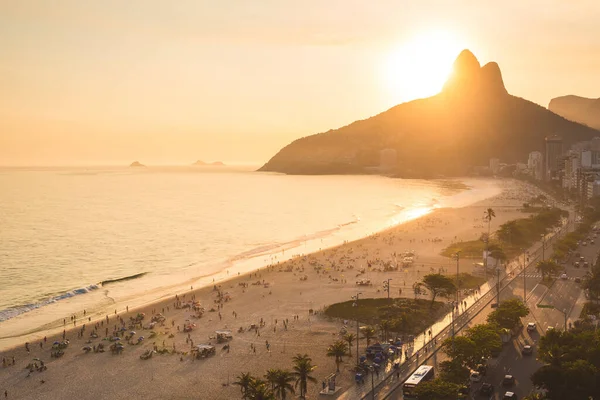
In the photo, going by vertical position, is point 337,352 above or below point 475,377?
above

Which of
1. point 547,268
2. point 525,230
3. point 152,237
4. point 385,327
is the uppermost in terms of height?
point 525,230

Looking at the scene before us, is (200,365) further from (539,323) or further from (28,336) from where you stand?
(539,323)

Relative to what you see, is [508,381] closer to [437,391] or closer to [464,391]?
[464,391]

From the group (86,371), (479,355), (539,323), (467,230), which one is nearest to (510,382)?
(479,355)

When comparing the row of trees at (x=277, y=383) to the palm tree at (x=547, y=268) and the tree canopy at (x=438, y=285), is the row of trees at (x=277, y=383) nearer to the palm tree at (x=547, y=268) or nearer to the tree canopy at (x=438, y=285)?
the tree canopy at (x=438, y=285)

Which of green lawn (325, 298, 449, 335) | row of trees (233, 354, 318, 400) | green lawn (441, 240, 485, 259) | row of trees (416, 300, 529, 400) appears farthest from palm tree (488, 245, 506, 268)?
row of trees (233, 354, 318, 400)

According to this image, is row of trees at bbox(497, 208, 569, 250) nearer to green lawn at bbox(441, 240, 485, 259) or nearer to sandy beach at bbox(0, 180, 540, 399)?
green lawn at bbox(441, 240, 485, 259)

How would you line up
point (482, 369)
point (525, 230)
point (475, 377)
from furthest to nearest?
1. point (525, 230)
2. point (482, 369)
3. point (475, 377)

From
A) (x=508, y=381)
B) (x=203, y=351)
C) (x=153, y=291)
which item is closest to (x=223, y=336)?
(x=203, y=351)
